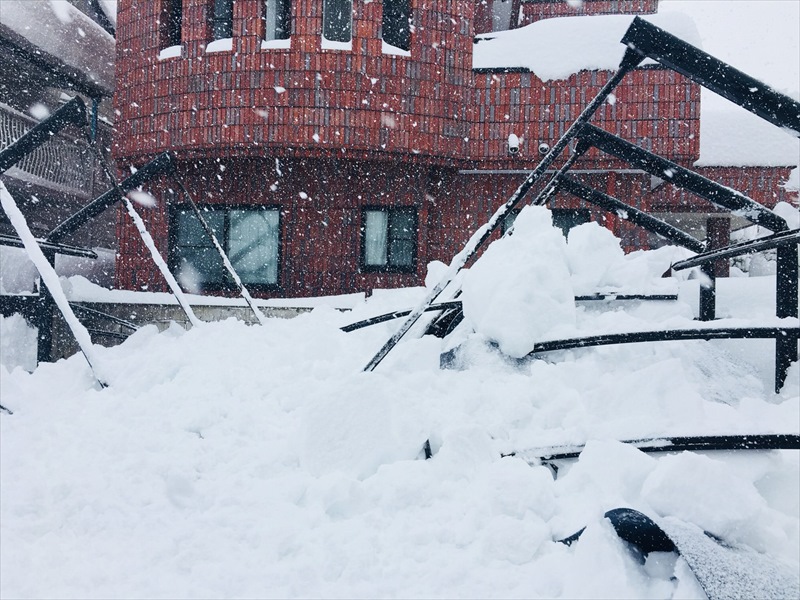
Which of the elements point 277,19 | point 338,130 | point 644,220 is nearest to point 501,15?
point 277,19

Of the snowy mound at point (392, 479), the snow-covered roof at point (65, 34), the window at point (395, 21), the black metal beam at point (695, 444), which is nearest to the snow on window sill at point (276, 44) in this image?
the window at point (395, 21)

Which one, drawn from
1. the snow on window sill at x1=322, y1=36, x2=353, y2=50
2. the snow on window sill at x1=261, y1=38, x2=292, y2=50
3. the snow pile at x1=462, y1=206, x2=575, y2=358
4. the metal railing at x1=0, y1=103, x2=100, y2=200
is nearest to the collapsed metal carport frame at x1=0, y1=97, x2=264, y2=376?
the snow pile at x1=462, y1=206, x2=575, y2=358

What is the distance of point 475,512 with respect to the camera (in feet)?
8.14

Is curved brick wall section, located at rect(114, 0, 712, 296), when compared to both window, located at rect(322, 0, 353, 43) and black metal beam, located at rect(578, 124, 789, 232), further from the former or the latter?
black metal beam, located at rect(578, 124, 789, 232)

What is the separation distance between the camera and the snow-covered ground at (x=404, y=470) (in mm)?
2197

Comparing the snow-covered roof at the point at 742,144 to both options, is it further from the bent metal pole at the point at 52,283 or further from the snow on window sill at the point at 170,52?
the bent metal pole at the point at 52,283

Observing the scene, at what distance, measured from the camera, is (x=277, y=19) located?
10.9 metres

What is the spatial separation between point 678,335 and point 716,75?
144cm

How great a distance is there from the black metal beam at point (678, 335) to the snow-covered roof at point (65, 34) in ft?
A: 49.0

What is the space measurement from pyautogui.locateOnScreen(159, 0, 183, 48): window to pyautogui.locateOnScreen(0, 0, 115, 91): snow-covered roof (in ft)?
14.6

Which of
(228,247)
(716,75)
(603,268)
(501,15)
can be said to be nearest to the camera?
(716,75)

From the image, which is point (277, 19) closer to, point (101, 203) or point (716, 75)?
point (101, 203)

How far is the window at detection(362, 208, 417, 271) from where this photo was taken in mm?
11594

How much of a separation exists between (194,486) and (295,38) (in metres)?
9.58
